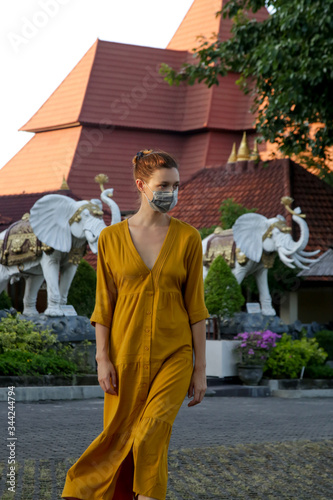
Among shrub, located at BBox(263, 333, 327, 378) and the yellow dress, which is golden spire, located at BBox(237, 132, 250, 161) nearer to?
shrub, located at BBox(263, 333, 327, 378)

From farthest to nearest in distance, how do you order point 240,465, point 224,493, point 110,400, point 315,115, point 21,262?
point 315,115 < point 21,262 < point 240,465 < point 224,493 < point 110,400

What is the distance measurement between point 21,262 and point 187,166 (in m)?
17.5

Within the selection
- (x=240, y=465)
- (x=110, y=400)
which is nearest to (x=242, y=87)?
(x=240, y=465)

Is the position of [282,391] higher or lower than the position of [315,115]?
lower

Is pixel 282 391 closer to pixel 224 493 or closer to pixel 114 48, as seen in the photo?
pixel 224 493

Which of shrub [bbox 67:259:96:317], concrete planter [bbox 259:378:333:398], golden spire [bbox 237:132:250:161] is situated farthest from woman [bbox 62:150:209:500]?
golden spire [bbox 237:132:250:161]

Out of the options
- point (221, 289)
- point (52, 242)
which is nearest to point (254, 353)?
point (221, 289)

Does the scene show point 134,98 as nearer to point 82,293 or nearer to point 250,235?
point 82,293

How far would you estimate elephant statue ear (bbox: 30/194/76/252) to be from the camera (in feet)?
49.7

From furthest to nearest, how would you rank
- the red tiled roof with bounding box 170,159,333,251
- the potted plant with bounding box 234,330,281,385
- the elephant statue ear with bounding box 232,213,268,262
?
the red tiled roof with bounding box 170,159,333,251
the elephant statue ear with bounding box 232,213,268,262
the potted plant with bounding box 234,330,281,385

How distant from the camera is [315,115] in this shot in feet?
64.0

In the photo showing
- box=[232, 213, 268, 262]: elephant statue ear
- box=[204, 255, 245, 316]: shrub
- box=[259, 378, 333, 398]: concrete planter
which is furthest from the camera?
box=[232, 213, 268, 262]: elephant statue ear

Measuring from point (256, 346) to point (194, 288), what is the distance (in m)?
12.0

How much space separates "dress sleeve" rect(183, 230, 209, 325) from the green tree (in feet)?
41.8
